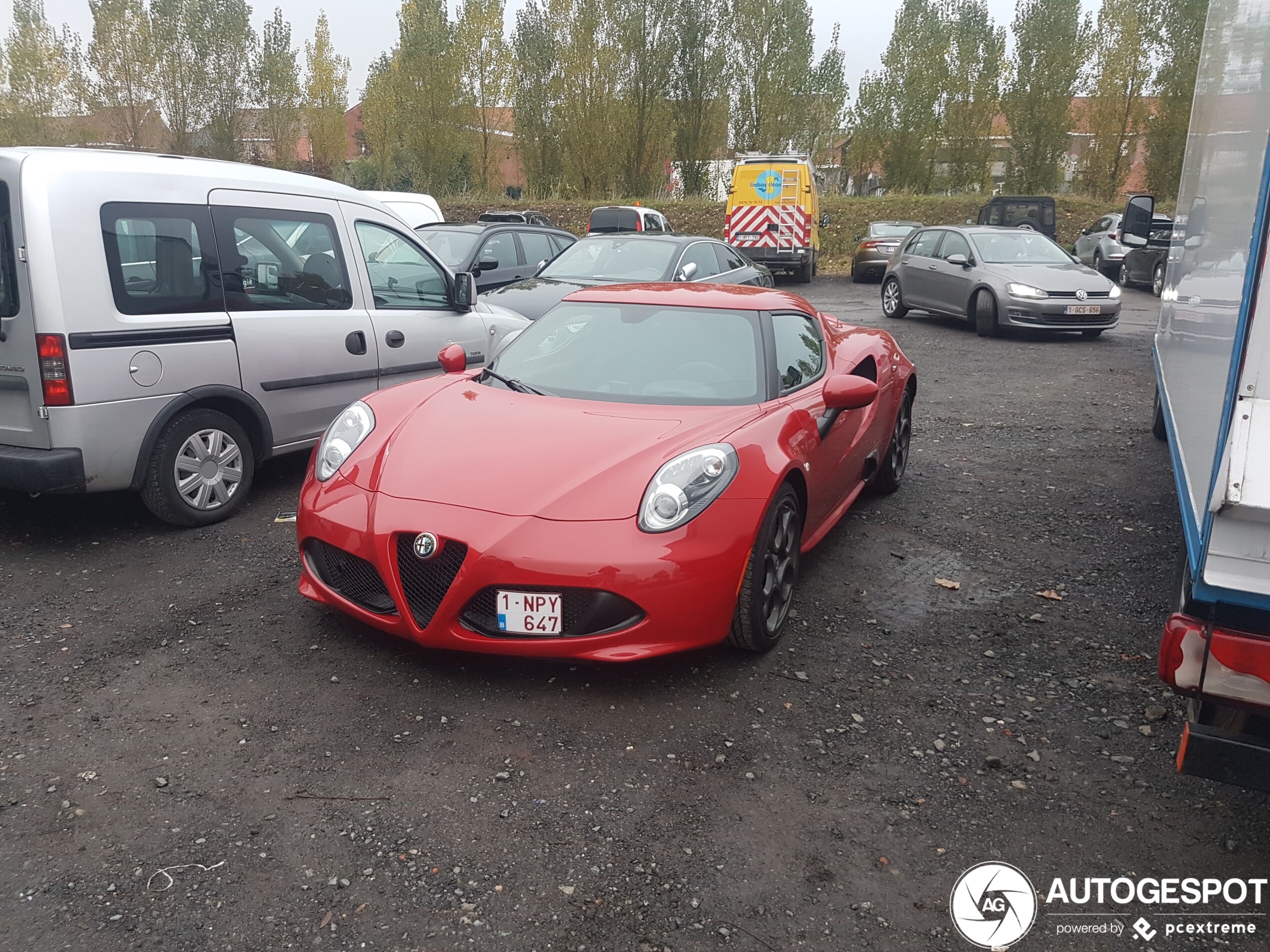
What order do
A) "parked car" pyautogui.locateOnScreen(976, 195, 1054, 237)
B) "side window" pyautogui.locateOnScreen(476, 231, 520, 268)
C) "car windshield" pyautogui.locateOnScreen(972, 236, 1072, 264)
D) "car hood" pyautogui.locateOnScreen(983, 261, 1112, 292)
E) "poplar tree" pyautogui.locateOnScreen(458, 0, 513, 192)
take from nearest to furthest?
"side window" pyautogui.locateOnScreen(476, 231, 520, 268)
"car hood" pyautogui.locateOnScreen(983, 261, 1112, 292)
"car windshield" pyautogui.locateOnScreen(972, 236, 1072, 264)
"parked car" pyautogui.locateOnScreen(976, 195, 1054, 237)
"poplar tree" pyautogui.locateOnScreen(458, 0, 513, 192)

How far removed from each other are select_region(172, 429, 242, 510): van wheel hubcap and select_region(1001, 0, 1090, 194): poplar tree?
33.5 metres

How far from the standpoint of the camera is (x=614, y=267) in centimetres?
969

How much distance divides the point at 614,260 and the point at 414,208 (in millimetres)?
6327

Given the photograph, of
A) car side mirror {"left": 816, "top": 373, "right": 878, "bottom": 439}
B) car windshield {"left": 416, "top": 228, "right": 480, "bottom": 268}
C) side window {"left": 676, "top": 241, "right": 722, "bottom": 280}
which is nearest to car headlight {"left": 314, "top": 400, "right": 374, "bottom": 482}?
Answer: car side mirror {"left": 816, "top": 373, "right": 878, "bottom": 439}

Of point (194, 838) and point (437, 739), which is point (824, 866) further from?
point (194, 838)

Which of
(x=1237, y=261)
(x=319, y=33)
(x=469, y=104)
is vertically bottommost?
(x=1237, y=261)

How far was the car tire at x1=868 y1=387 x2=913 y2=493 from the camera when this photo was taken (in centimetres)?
594

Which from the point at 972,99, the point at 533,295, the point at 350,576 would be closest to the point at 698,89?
the point at 972,99

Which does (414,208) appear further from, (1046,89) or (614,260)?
(1046,89)

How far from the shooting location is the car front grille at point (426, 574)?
3.34 metres

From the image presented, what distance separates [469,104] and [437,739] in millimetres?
37197

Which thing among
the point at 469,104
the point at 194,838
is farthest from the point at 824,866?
the point at 469,104

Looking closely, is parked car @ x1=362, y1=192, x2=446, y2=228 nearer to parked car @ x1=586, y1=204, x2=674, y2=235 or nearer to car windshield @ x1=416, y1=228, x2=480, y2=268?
car windshield @ x1=416, y1=228, x2=480, y2=268

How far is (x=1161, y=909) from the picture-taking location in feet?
8.08
